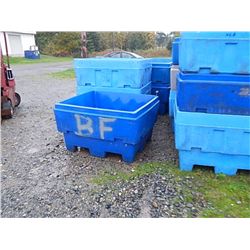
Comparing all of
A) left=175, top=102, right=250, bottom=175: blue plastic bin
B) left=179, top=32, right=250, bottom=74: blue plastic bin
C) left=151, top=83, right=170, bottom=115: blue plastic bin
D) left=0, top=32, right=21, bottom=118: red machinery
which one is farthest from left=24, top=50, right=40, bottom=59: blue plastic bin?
left=175, top=102, right=250, bottom=175: blue plastic bin

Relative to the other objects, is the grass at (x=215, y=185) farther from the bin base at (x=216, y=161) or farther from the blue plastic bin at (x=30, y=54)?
the blue plastic bin at (x=30, y=54)

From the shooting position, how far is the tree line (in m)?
23.2

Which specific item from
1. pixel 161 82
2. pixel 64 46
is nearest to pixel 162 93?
pixel 161 82

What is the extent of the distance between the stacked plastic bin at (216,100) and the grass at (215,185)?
143mm

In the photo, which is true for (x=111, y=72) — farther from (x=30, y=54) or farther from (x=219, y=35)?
(x=30, y=54)

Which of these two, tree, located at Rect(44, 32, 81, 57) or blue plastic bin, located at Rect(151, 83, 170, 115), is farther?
tree, located at Rect(44, 32, 81, 57)

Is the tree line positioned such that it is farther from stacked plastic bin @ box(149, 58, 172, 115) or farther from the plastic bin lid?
the plastic bin lid

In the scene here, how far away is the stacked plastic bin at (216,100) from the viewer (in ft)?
8.09

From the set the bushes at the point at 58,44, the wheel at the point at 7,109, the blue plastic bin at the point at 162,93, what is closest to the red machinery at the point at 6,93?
the wheel at the point at 7,109

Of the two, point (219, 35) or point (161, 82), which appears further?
point (161, 82)

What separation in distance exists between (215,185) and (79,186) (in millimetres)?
1469

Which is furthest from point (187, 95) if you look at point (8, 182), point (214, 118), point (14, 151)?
point (14, 151)

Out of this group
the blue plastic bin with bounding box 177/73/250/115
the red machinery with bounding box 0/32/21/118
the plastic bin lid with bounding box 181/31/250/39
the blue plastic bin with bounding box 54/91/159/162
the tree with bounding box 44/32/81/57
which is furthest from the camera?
the tree with bounding box 44/32/81/57

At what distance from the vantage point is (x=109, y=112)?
285 cm
